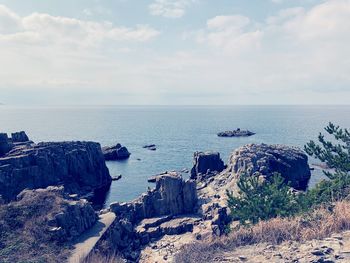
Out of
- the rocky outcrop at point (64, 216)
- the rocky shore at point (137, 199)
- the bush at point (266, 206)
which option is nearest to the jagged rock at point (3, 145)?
the rocky shore at point (137, 199)

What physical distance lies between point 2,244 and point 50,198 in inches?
410

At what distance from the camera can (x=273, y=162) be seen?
2889 inches

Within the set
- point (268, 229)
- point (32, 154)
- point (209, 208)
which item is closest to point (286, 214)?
point (268, 229)

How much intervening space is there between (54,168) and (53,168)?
1.66 feet

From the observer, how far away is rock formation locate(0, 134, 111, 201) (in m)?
66.6

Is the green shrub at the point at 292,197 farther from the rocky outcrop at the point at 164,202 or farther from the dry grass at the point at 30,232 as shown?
the rocky outcrop at the point at 164,202

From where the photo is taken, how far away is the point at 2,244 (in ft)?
86.9

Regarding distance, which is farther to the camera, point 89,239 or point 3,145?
point 3,145

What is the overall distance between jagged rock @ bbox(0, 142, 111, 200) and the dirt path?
111ft

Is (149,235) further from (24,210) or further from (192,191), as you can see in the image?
(24,210)

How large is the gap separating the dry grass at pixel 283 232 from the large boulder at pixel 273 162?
4030 centimetres

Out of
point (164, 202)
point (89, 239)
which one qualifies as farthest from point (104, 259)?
point (164, 202)

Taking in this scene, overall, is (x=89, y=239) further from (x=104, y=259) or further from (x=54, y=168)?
(x=54, y=168)

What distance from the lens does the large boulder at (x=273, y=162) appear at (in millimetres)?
60625
